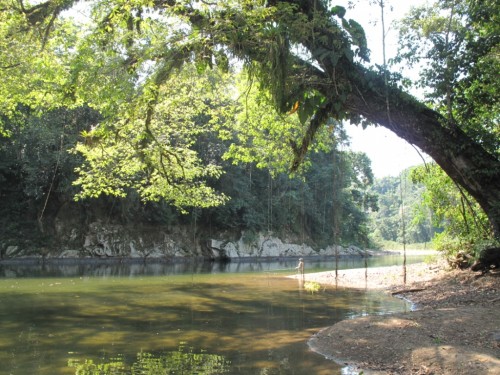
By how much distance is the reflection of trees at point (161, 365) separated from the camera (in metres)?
6.72

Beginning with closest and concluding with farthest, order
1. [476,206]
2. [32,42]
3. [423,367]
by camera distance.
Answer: [423,367] → [32,42] → [476,206]

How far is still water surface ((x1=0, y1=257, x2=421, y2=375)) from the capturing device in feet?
24.3

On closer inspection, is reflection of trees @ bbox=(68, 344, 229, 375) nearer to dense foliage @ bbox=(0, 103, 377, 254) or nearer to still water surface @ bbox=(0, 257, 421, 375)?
still water surface @ bbox=(0, 257, 421, 375)

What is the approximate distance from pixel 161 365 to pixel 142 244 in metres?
33.4

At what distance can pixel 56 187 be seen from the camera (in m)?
35.0

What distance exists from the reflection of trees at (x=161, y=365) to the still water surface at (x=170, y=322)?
0.11 metres

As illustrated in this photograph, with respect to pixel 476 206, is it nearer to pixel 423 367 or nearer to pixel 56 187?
pixel 423 367

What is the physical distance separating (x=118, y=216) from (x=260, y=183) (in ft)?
54.5

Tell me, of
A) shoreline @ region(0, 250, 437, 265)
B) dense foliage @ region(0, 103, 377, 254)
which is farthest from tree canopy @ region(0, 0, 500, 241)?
shoreline @ region(0, 250, 437, 265)

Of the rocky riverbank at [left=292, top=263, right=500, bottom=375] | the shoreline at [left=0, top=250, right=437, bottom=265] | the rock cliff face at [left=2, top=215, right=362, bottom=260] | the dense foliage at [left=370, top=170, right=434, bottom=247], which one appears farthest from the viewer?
the dense foliage at [left=370, top=170, right=434, bottom=247]

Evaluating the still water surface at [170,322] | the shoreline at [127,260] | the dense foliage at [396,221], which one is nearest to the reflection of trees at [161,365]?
the still water surface at [170,322]

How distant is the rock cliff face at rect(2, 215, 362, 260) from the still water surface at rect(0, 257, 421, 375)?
17670 millimetres

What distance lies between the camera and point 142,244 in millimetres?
39312

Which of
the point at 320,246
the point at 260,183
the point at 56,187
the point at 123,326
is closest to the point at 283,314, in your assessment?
the point at 123,326
